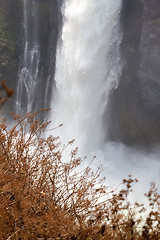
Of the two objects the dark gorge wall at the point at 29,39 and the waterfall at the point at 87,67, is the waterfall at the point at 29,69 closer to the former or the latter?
the dark gorge wall at the point at 29,39

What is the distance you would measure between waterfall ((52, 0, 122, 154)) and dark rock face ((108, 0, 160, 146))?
0.62 metres

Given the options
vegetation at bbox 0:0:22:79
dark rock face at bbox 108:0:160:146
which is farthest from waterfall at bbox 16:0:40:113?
dark rock face at bbox 108:0:160:146

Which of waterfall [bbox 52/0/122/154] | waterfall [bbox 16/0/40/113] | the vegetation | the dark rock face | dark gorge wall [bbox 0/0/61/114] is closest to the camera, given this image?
the dark rock face

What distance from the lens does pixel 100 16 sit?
16.7 metres

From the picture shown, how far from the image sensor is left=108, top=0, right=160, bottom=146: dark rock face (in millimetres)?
16547

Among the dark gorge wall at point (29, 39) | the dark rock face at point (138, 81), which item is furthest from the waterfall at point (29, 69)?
the dark rock face at point (138, 81)

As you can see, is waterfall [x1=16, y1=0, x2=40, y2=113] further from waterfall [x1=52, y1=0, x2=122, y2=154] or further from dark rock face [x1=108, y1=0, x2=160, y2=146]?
dark rock face [x1=108, y1=0, x2=160, y2=146]

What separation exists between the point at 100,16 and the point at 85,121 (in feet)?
20.6

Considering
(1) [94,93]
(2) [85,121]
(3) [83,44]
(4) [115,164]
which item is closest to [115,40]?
(3) [83,44]

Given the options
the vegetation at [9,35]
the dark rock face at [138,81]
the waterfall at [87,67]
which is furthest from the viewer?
the vegetation at [9,35]

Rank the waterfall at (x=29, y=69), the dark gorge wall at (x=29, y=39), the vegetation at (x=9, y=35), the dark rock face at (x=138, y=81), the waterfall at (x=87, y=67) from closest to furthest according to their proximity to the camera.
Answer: the dark rock face at (x=138, y=81) → the waterfall at (x=87, y=67) → the waterfall at (x=29, y=69) → the dark gorge wall at (x=29, y=39) → the vegetation at (x=9, y=35)

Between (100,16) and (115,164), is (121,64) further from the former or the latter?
(115,164)

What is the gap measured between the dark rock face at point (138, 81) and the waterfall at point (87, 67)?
2.05 ft

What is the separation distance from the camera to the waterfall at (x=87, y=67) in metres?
16.7
